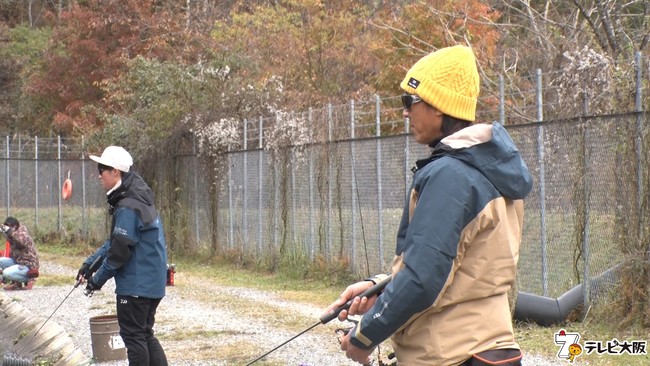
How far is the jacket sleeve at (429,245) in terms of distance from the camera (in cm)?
333

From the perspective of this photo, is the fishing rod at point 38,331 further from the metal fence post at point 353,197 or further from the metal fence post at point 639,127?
the metal fence post at point 353,197

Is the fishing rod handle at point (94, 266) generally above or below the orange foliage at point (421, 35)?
below

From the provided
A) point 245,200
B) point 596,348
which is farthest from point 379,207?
point 596,348

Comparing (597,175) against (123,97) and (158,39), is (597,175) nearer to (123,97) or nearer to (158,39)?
(123,97)

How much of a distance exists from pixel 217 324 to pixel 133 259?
16.1ft

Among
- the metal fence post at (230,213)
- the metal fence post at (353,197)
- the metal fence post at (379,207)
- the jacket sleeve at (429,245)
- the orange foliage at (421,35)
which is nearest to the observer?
the jacket sleeve at (429,245)

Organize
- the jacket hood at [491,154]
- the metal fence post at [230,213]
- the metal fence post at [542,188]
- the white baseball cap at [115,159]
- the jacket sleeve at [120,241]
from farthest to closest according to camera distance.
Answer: the metal fence post at [230,213] → the metal fence post at [542,188] → the white baseball cap at [115,159] → the jacket sleeve at [120,241] → the jacket hood at [491,154]

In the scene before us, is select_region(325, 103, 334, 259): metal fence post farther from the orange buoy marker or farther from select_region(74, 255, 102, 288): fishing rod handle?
the orange buoy marker

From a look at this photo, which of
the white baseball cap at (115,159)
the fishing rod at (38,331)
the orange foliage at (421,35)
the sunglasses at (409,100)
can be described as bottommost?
the fishing rod at (38,331)

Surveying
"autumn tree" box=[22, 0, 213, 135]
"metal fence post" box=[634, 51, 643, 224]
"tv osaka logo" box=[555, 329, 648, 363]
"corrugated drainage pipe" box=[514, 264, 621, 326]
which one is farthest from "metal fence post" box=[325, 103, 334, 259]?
"autumn tree" box=[22, 0, 213, 135]

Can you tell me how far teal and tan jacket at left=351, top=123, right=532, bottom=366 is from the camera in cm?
336

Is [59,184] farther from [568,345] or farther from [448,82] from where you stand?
[448,82]

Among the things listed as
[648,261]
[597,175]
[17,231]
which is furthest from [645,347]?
[17,231]

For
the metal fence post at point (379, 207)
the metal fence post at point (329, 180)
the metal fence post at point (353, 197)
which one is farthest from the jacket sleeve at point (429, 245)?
the metal fence post at point (329, 180)
